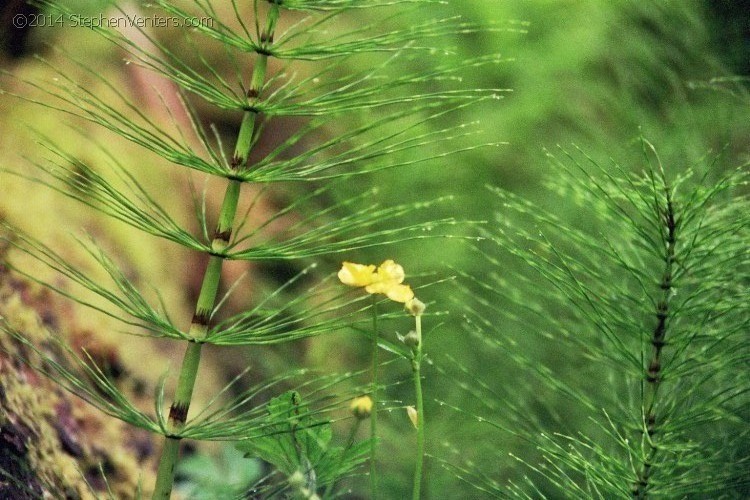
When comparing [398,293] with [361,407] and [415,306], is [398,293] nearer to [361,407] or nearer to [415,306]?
[415,306]

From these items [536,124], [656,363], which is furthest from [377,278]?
[536,124]

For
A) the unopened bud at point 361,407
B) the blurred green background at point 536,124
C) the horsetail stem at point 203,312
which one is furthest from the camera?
the blurred green background at point 536,124

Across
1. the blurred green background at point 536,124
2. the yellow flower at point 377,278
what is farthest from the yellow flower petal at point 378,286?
the blurred green background at point 536,124

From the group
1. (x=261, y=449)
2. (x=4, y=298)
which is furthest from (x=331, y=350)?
(x=261, y=449)

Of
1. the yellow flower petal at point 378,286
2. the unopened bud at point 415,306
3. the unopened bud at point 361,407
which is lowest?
the unopened bud at point 361,407

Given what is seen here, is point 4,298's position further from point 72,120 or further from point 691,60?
point 691,60

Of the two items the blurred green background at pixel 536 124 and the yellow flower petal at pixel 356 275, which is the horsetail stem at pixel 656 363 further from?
the blurred green background at pixel 536 124
